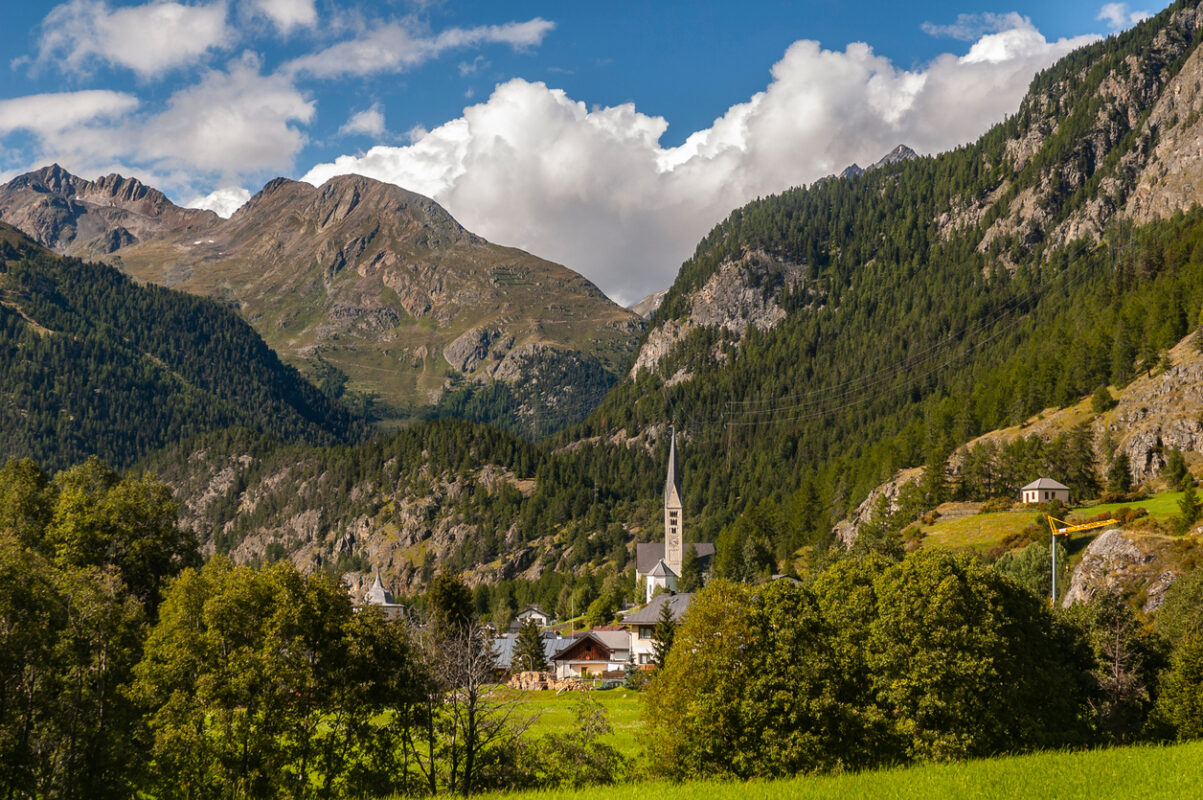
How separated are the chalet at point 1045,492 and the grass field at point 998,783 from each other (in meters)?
111

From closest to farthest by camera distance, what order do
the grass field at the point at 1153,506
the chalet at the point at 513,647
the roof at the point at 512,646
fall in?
the grass field at the point at 1153,506 → the chalet at the point at 513,647 → the roof at the point at 512,646

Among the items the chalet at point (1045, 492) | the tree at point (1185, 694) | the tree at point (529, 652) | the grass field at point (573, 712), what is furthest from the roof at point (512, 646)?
the tree at point (1185, 694)

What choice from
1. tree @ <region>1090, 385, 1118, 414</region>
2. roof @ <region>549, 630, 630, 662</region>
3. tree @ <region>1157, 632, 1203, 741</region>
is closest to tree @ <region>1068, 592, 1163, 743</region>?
tree @ <region>1157, 632, 1203, 741</region>

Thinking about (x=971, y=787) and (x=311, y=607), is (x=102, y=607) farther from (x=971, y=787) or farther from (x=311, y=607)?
(x=971, y=787)

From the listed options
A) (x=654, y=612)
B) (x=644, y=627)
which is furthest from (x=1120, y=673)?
(x=654, y=612)

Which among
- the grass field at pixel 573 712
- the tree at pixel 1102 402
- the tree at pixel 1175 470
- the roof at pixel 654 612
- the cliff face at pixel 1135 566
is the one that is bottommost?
the grass field at pixel 573 712

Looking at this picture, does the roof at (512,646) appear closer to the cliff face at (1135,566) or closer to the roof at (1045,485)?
the cliff face at (1135,566)

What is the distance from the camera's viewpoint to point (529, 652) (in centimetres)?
12538

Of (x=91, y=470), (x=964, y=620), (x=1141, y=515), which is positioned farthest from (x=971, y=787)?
(x=1141, y=515)

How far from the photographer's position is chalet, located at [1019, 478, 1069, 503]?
14956cm

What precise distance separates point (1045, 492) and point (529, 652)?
82195 mm

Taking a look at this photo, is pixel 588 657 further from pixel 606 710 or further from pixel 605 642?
pixel 606 710

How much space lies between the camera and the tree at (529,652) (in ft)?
408

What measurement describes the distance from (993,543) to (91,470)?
107401mm
